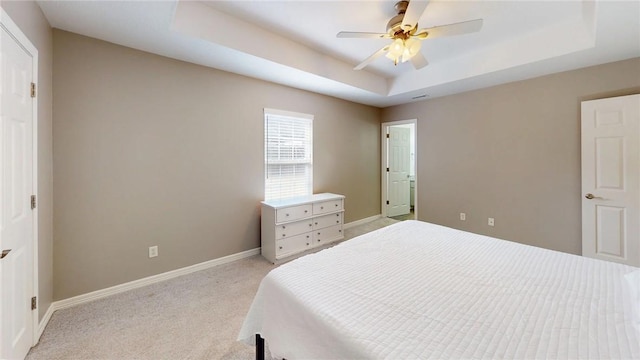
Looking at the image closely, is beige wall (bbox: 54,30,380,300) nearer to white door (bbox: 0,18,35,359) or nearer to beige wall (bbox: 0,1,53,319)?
beige wall (bbox: 0,1,53,319)

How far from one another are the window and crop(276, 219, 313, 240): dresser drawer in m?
0.58

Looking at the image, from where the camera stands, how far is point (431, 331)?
2.98 ft

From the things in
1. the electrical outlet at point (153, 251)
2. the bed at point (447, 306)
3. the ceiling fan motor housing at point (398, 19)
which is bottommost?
the electrical outlet at point (153, 251)

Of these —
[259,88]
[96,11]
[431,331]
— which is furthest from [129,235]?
[431,331]

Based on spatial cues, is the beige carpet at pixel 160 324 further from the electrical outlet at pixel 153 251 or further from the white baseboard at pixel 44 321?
the electrical outlet at pixel 153 251

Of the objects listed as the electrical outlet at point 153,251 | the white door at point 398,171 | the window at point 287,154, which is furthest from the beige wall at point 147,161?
the white door at point 398,171

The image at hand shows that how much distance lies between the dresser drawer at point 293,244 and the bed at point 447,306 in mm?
1549

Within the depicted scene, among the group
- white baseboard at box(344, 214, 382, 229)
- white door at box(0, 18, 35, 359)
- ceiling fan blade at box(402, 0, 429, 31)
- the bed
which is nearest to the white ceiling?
ceiling fan blade at box(402, 0, 429, 31)

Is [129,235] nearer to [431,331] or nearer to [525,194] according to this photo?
[431,331]

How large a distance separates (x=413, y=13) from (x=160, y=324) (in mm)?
3016

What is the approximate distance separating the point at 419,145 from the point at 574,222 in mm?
2228

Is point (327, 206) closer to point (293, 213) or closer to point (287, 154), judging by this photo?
point (293, 213)

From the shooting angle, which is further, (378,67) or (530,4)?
(378,67)

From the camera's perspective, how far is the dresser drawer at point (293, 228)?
10.1ft
